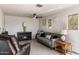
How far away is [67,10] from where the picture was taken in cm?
470

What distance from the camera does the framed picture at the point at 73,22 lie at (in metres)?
4.21

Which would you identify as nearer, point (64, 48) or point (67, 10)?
point (64, 48)

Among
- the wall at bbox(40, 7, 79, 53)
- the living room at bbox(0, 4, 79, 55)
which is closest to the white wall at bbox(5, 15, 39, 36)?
the living room at bbox(0, 4, 79, 55)

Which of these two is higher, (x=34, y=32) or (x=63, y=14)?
(x=63, y=14)

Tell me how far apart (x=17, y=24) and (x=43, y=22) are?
220cm

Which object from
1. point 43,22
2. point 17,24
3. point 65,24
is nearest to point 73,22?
point 65,24

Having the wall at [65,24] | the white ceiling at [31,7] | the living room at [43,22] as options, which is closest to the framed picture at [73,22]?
the living room at [43,22]

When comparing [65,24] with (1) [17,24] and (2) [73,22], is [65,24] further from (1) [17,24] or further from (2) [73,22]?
(1) [17,24]

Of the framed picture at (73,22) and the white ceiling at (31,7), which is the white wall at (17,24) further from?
the framed picture at (73,22)
